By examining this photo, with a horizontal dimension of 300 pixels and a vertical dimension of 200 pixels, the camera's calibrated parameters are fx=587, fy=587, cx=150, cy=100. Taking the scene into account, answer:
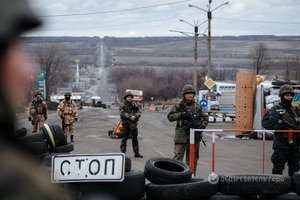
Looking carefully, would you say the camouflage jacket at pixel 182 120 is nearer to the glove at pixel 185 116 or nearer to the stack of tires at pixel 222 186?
the glove at pixel 185 116

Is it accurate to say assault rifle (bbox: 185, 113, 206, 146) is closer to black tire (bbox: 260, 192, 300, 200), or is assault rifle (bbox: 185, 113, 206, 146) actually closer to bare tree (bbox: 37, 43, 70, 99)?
bare tree (bbox: 37, 43, 70, 99)

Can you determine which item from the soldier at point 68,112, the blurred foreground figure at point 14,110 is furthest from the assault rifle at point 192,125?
the soldier at point 68,112

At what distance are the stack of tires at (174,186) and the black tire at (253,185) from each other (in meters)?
0.17

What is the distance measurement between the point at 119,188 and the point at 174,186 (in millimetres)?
675

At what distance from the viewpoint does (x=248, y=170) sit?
46.8 feet

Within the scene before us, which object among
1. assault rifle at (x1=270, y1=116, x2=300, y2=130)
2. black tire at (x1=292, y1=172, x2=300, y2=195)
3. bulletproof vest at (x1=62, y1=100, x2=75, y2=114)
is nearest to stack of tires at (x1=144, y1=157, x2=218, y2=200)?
black tire at (x1=292, y1=172, x2=300, y2=195)

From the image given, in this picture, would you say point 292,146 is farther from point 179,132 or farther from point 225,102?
point 225,102

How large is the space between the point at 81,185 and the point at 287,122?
14.6 ft

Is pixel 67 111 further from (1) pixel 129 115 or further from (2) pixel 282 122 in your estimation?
(2) pixel 282 122

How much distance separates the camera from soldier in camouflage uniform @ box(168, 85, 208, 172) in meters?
10.5

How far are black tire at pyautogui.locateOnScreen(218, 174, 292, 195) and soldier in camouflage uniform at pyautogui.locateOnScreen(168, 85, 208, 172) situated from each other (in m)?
2.96

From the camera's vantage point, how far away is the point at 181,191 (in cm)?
711

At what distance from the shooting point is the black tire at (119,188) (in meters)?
6.85

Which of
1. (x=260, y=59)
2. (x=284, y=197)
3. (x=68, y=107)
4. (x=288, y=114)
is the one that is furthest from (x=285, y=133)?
(x=260, y=59)
